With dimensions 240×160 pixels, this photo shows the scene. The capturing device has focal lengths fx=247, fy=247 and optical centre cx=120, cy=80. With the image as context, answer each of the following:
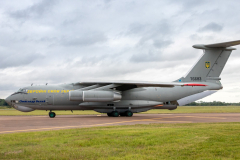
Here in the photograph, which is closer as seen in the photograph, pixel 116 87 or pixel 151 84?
pixel 151 84

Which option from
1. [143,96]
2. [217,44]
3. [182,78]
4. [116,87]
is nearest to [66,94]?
[116,87]

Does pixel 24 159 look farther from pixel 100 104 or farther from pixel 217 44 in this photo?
pixel 217 44

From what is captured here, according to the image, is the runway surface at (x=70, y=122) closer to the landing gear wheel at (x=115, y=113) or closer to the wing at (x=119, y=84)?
the wing at (x=119, y=84)

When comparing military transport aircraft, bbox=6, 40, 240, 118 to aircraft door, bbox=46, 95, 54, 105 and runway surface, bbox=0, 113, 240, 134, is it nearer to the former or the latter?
aircraft door, bbox=46, 95, 54, 105

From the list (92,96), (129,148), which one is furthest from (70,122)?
(129,148)

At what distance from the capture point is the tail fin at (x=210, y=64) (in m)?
22.9

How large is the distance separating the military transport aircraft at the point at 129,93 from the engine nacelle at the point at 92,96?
0.28 ft

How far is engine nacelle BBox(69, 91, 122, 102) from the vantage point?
67.1 ft

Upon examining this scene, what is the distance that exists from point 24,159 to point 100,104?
17088mm

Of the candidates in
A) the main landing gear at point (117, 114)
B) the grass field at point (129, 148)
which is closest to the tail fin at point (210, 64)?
the main landing gear at point (117, 114)

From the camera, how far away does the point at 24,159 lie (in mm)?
5297

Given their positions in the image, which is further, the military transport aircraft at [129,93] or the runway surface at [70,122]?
the military transport aircraft at [129,93]

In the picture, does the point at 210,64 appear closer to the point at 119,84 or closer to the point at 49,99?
the point at 119,84

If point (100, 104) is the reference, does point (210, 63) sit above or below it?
above
